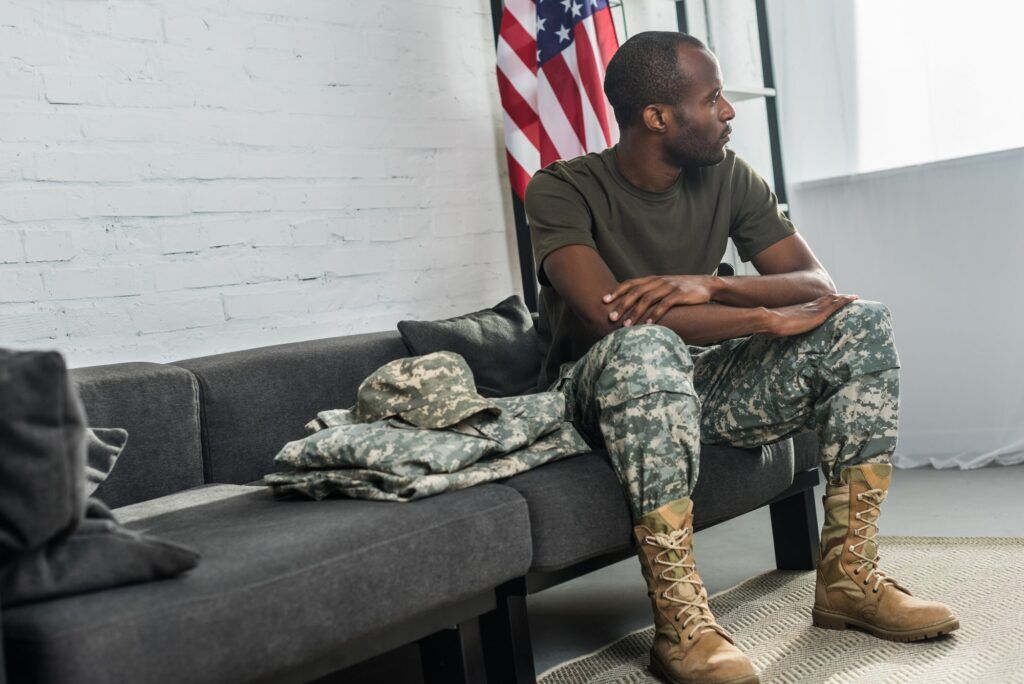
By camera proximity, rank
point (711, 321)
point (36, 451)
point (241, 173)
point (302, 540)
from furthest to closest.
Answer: point (241, 173) → point (711, 321) → point (302, 540) → point (36, 451)

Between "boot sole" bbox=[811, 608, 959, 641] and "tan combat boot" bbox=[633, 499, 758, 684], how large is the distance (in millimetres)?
303

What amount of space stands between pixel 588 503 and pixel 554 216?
0.64 meters

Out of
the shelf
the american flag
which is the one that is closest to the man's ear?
the american flag

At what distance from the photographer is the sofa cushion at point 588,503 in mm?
1688

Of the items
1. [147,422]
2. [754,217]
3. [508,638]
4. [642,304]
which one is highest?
[754,217]

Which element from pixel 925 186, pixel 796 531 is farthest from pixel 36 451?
pixel 925 186

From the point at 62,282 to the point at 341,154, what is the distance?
816mm

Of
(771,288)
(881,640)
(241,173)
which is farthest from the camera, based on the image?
(241,173)

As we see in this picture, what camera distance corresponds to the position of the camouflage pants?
68.2 inches

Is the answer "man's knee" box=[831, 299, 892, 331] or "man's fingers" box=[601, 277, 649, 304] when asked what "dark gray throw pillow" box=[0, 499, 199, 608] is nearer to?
"man's fingers" box=[601, 277, 649, 304]

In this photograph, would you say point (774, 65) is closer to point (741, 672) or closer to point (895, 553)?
point (895, 553)

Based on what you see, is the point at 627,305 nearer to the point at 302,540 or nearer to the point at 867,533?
the point at 867,533

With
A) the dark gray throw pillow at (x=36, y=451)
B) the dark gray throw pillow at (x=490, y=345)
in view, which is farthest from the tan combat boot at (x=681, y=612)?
the dark gray throw pillow at (x=36, y=451)

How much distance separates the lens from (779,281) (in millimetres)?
2107
